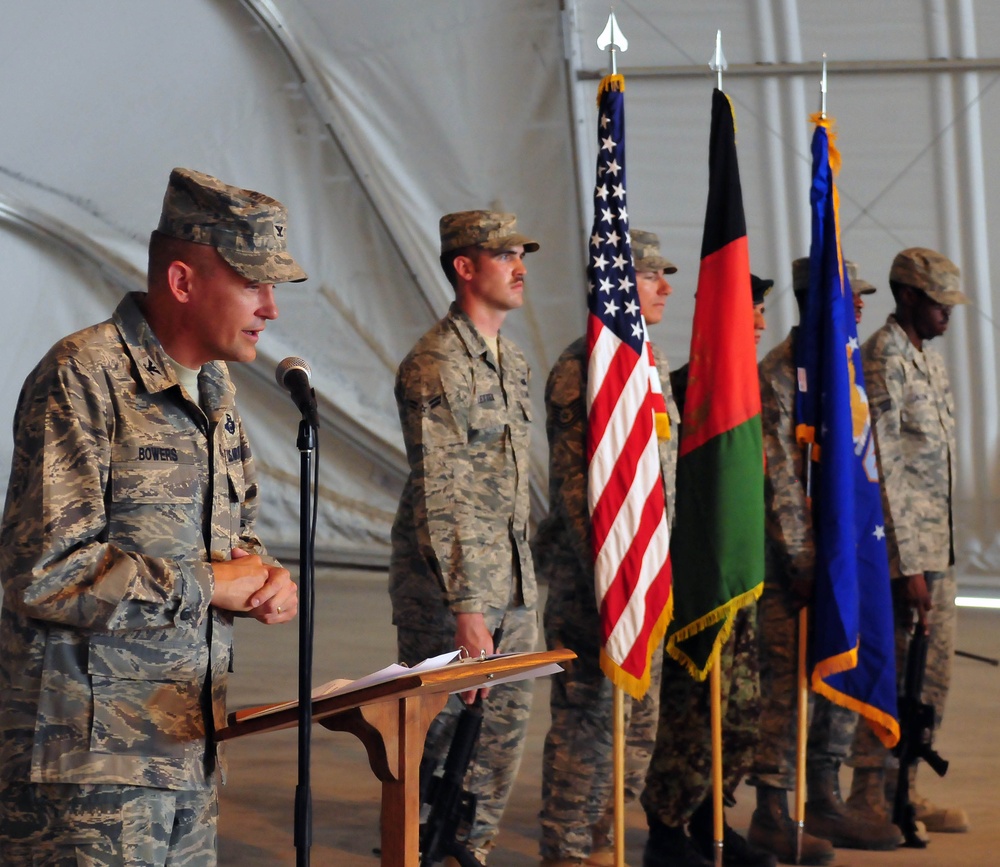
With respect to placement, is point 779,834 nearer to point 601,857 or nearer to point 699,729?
point 699,729

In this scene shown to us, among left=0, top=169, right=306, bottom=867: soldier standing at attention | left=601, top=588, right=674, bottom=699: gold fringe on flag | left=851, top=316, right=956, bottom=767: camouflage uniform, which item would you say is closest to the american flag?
left=601, top=588, right=674, bottom=699: gold fringe on flag

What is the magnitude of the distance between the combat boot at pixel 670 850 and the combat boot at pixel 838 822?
0.50 meters

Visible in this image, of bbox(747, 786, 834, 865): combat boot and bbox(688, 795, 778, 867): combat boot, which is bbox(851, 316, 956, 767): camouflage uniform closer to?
bbox(747, 786, 834, 865): combat boot

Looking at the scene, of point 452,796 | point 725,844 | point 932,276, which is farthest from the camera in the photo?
point 932,276

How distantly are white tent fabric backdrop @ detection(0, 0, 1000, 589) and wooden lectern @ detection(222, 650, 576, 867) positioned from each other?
6.95 m

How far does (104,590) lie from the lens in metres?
1.91

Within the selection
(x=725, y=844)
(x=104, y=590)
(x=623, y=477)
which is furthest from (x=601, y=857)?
(x=104, y=590)

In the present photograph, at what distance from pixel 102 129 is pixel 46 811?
27.7 feet

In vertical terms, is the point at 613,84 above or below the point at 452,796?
above

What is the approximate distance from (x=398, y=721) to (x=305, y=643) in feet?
1.11

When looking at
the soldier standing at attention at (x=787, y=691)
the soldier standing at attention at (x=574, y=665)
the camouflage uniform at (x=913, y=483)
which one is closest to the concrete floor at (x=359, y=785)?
the soldier standing at attention at (x=787, y=691)

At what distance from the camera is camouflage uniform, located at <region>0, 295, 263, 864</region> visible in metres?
1.93

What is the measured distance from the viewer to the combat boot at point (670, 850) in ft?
12.8

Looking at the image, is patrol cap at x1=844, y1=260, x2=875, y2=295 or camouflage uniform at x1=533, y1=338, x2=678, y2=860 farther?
patrol cap at x1=844, y1=260, x2=875, y2=295
